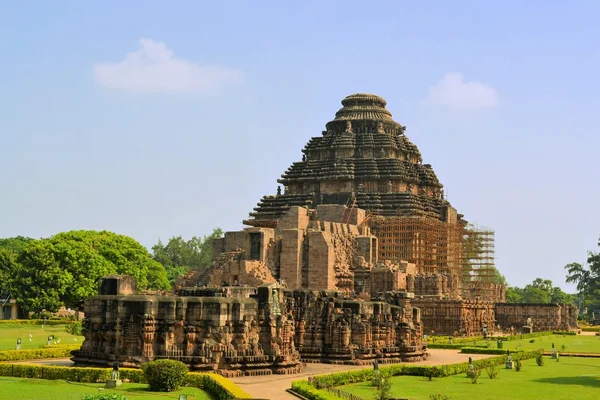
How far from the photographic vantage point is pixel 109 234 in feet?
281

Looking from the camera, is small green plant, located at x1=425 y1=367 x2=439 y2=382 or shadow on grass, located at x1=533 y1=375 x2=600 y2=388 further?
small green plant, located at x1=425 y1=367 x2=439 y2=382

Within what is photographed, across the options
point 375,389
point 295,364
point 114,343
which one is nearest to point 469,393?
point 375,389

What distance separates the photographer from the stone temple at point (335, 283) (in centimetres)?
3334

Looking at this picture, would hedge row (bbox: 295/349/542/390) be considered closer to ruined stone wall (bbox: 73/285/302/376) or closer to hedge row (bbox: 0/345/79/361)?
ruined stone wall (bbox: 73/285/302/376)

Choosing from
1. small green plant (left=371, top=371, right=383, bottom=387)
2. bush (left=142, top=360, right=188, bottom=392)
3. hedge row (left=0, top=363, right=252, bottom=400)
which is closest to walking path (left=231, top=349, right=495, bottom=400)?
hedge row (left=0, top=363, right=252, bottom=400)

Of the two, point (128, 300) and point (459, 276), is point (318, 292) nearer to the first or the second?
point (128, 300)

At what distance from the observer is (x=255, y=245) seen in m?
69.8

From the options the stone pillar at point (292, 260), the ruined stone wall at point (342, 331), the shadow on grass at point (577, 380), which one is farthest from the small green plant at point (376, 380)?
the stone pillar at point (292, 260)

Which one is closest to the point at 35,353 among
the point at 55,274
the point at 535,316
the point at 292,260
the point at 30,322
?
the point at 30,322

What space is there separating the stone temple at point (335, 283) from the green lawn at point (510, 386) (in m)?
4.61

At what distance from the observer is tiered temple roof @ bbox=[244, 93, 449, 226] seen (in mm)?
82375

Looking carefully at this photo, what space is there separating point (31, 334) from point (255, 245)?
20.2 m

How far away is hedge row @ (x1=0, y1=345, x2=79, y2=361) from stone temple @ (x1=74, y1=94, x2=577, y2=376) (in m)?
3.61

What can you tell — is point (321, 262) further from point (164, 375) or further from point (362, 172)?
point (164, 375)
